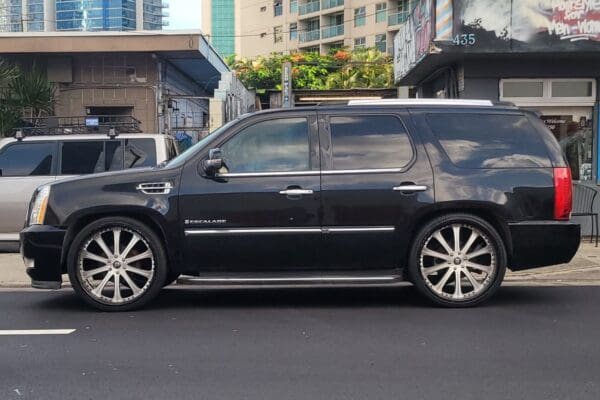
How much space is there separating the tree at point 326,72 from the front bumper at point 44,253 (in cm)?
2701

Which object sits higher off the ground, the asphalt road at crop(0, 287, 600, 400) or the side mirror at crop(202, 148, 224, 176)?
the side mirror at crop(202, 148, 224, 176)

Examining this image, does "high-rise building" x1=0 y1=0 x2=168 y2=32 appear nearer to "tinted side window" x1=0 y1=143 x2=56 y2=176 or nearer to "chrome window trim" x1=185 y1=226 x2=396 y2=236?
"tinted side window" x1=0 y1=143 x2=56 y2=176

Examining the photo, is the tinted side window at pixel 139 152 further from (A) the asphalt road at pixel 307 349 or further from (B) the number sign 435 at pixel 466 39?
(B) the number sign 435 at pixel 466 39

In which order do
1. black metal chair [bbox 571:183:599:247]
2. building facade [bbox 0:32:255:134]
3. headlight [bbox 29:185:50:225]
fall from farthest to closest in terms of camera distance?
building facade [bbox 0:32:255:134]
black metal chair [bbox 571:183:599:247]
headlight [bbox 29:185:50:225]

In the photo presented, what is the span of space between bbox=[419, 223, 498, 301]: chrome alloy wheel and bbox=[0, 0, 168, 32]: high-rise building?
33719 mm

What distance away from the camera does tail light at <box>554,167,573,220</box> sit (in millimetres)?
6688

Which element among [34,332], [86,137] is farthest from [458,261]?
[86,137]

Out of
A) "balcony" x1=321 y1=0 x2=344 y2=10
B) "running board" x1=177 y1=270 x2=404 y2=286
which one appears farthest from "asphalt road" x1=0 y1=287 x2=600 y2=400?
"balcony" x1=321 y1=0 x2=344 y2=10

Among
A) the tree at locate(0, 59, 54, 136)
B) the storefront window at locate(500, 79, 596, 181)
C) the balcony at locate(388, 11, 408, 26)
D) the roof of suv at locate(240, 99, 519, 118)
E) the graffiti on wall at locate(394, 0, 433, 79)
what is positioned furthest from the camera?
the balcony at locate(388, 11, 408, 26)

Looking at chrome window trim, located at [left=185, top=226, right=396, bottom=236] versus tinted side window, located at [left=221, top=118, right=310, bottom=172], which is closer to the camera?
chrome window trim, located at [left=185, top=226, right=396, bottom=236]

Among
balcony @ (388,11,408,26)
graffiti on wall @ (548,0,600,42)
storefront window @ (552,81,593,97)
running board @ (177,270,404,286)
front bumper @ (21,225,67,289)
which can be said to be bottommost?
running board @ (177,270,404,286)

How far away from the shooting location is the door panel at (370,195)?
6.55 meters

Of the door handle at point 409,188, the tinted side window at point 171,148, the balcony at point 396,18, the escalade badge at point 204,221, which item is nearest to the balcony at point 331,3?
the balcony at point 396,18

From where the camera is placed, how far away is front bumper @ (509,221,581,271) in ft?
21.9
